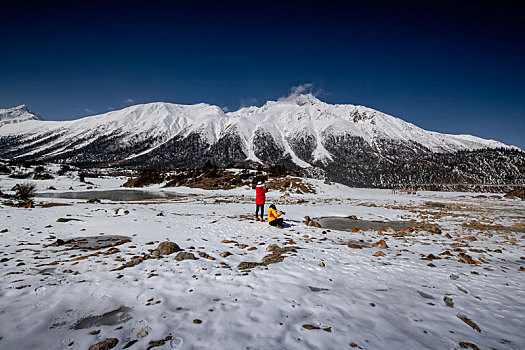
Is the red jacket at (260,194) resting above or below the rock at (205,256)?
above

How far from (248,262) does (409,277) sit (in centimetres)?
433

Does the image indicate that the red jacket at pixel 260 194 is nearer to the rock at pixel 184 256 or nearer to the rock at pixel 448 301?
the rock at pixel 184 256

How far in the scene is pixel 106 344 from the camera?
3.09 meters

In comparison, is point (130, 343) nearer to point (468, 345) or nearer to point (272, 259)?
point (272, 259)

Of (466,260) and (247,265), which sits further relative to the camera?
(466,260)

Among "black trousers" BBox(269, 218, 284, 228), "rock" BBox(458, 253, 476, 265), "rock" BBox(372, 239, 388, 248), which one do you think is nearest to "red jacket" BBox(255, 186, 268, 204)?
"black trousers" BBox(269, 218, 284, 228)

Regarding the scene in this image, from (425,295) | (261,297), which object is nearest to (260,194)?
(261,297)

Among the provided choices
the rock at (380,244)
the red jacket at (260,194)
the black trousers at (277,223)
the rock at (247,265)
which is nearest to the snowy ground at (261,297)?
the rock at (247,265)

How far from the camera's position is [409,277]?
5957mm

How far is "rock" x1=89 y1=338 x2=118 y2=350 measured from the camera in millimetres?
3040

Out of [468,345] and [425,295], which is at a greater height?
[468,345]

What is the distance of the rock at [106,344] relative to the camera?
3040 mm

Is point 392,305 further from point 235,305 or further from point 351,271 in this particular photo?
point 235,305

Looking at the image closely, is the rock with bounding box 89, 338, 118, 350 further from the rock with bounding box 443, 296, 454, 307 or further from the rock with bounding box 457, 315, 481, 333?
the rock with bounding box 443, 296, 454, 307
